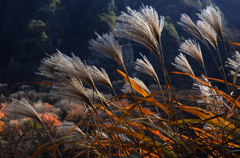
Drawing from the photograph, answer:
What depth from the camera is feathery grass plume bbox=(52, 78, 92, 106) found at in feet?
2.14

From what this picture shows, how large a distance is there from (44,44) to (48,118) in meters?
18.5

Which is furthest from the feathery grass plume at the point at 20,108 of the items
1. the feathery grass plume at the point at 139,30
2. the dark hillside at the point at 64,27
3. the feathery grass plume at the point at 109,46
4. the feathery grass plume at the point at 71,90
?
the dark hillside at the point at 64,27

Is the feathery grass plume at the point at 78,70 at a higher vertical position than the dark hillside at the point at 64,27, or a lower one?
lower

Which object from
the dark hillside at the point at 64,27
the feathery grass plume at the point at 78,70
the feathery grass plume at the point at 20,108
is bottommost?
the feathery grass plume at the point at 20,108

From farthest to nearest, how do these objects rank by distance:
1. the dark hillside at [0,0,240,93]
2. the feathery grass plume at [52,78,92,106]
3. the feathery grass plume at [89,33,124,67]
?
the dark hillside at [0,0,240,93], the feathery grass plume at [89,33,124,67], the feathery grass plume at [52,78,92,106]

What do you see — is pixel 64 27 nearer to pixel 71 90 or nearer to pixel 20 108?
pixel 20 108

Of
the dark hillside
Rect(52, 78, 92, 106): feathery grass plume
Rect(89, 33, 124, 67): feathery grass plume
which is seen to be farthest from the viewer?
the dark hillside

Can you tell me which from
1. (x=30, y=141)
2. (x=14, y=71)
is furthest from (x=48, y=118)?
(x=14, y=71)

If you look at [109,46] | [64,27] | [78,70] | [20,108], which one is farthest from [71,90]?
[64,27]

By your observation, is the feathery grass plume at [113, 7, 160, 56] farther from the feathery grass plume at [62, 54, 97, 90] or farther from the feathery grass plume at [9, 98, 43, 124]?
the feathery grass plume at [9, 98, 43, 124]

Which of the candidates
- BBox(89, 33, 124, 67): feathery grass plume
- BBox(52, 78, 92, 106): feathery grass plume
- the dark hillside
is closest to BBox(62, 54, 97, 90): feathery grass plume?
BBox(52, 78, 92, 106): feathery grass plume

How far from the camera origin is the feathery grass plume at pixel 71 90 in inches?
25.7

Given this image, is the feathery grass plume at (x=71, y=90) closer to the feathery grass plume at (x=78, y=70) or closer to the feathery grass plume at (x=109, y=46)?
the feathery grass plume at (x=78, y=70)

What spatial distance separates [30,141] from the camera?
6.04 meters
